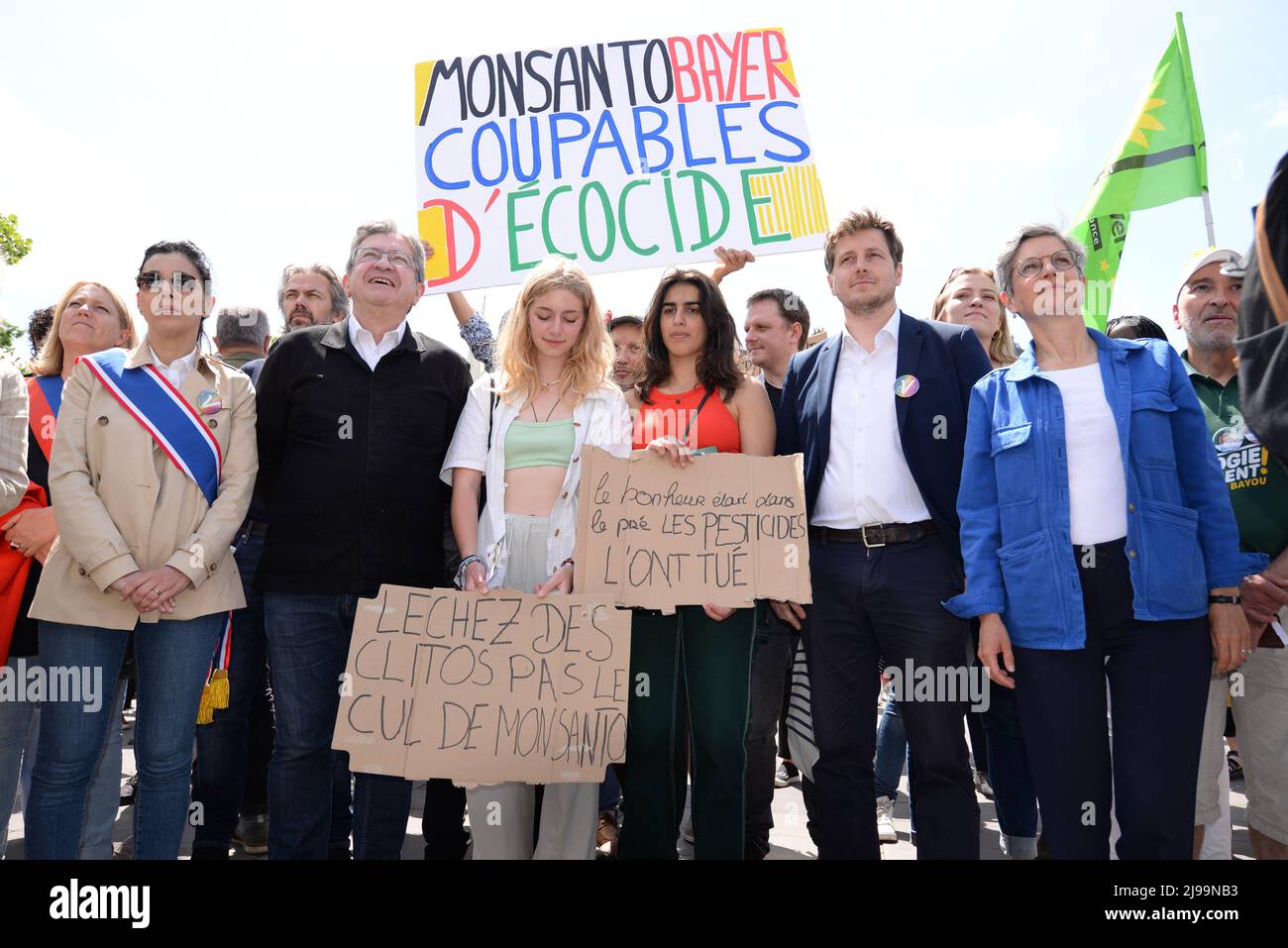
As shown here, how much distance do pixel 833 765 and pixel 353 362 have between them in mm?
2471

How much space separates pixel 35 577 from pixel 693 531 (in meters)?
2.68

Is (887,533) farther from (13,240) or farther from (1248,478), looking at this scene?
(13,240)

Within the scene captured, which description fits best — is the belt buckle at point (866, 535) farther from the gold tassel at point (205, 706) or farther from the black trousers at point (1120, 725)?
the gold tassel at point (205, 706)

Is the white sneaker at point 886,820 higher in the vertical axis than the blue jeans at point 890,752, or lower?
lower

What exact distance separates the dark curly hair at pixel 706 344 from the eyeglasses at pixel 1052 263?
1143 mm

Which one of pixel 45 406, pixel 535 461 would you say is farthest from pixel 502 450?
pixel 45 406

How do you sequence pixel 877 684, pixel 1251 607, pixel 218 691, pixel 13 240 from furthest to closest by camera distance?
pixel 13 240
pixel 218 691
pixel 877 684
pixel 1251 607

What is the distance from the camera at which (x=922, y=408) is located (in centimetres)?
328

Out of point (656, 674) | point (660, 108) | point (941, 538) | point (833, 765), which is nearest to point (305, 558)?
point (656, 674)

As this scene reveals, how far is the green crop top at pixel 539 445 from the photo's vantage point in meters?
3.33

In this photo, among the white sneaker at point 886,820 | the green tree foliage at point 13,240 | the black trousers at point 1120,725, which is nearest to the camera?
the black trousers at point 1120,725

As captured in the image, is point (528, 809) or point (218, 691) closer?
point (528, 809)

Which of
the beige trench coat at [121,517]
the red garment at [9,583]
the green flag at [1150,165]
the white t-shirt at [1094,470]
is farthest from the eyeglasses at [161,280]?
the green flag at [1150,165]

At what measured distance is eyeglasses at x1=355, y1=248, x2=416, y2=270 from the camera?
3650 mm
